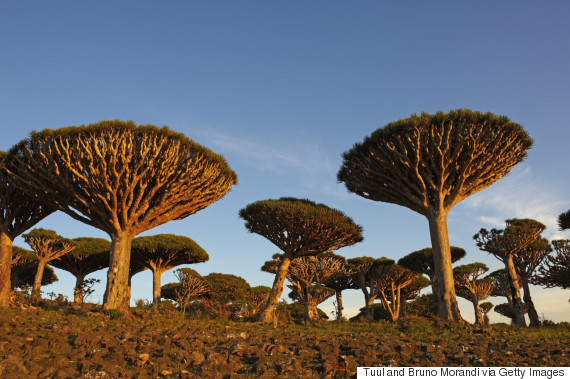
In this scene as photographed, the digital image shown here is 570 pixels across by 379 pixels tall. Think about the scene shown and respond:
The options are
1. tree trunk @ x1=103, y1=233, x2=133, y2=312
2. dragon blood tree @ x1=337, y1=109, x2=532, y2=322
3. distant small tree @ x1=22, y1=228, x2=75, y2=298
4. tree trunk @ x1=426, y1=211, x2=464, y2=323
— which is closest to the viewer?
tree trunk @ x1=103, y1=233, x2=133, y2=312

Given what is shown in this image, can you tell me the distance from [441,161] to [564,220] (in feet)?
44.7

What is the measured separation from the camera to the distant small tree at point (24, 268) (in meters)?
32.9

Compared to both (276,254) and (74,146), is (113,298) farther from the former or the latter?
(276,254)

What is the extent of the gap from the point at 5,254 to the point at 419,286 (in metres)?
34.8

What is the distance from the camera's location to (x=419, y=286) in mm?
38500

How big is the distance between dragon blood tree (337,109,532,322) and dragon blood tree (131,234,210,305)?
56.2 feet

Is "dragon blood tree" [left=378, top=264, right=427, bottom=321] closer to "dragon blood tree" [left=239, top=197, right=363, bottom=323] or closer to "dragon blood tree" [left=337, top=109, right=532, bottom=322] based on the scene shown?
"dragon blood tree" [left=239, top=197, right=363, bottom=323]

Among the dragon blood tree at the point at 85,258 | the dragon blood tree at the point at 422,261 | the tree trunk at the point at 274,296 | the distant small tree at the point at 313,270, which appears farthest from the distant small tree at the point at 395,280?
the dragon blood tree at the point at 85,258

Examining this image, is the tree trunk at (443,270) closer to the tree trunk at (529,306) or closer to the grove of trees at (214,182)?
the grove of trees at (214,182)

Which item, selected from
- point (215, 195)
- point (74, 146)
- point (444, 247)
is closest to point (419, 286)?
point (444, 247)

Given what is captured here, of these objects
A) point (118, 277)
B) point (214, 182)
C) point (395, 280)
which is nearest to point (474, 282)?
point (395, 280)

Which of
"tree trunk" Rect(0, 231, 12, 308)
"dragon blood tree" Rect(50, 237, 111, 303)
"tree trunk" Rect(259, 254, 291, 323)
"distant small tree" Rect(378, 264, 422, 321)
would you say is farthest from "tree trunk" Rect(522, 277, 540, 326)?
"dragon blood tree" Rect(50, 237, 111, 303)

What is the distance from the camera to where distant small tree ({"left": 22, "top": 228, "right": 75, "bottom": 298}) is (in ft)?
89.6

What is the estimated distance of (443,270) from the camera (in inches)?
632
